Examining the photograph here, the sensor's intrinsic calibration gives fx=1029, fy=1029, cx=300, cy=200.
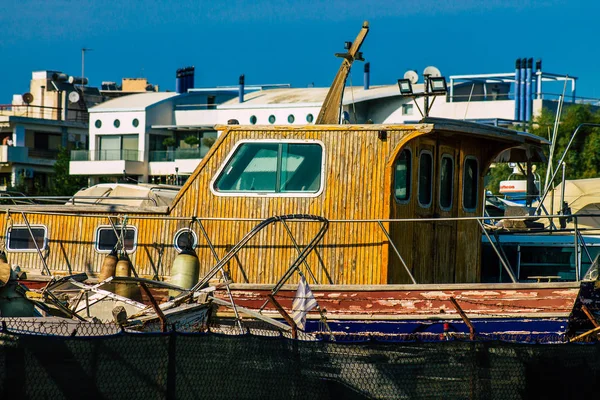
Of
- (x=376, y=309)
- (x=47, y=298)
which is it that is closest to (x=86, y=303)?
(x=47, y=298)

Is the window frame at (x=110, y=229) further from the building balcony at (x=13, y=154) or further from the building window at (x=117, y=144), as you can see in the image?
the building window at (x=117, y=144)

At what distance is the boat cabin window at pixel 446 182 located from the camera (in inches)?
583

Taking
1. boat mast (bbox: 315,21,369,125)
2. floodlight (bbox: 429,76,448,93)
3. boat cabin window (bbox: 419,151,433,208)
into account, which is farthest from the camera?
boat mast (bbox: 315,21,369,125)

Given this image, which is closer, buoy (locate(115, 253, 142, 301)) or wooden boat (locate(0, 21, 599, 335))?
wooden boat (locate(0, 21, 599, 335))

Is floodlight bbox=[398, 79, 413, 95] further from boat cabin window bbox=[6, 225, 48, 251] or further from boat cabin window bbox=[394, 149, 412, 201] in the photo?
A: boat cabin window bbox=[6, 225, 48, 251]

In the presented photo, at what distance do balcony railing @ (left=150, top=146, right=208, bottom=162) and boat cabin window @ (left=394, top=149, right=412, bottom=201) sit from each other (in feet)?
141

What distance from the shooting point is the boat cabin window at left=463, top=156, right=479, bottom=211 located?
50.2 feet

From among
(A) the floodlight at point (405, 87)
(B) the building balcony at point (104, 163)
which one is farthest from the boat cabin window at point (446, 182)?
(B) the building balcony at point (104, 163)

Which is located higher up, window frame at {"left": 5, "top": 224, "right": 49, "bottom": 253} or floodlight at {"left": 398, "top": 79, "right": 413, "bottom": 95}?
floodlight at {"left": 398, "top": 79, "right": 413, "bottom": 95}

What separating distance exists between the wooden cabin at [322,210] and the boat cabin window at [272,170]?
0.6 inches

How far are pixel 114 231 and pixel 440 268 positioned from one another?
187 inches

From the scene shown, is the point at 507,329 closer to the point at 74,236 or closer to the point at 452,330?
the point at 452,330

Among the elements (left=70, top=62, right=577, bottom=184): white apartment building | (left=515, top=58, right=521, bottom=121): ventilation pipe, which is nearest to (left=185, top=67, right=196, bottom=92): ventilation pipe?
(left=70, top=62, right=577, bottom=184): white apartment building

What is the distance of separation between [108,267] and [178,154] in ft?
146
